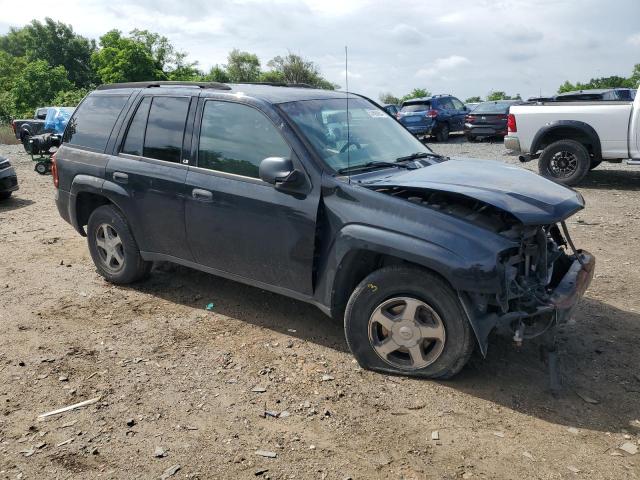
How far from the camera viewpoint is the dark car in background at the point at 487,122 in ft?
65.1

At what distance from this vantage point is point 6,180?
1035 cm

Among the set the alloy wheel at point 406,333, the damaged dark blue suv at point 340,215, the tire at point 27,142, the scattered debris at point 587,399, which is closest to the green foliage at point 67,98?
the tire at point 27,142

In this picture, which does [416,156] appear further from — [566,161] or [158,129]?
[566,161]

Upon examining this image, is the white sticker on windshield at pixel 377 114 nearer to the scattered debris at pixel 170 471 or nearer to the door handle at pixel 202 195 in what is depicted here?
the door handle at pixel 202 195

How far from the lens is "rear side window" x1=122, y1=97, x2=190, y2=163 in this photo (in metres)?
4.72

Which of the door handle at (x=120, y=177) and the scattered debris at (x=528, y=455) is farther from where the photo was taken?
the door handle at (x=120, y=177)

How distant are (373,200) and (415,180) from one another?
0.33 metres

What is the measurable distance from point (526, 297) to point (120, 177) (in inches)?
139

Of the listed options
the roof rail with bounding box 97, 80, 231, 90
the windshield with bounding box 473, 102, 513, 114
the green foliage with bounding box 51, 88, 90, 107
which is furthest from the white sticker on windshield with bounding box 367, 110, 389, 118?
the green foliage with bounding box 51, 88, 90, 107

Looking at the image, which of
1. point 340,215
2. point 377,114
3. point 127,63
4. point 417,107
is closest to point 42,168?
point 377,114

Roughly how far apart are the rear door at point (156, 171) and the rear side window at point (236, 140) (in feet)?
0.76

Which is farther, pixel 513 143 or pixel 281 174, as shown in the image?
pixel 513 143

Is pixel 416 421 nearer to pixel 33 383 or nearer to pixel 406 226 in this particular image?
pixel 406 226

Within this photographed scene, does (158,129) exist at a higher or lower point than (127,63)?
lower
